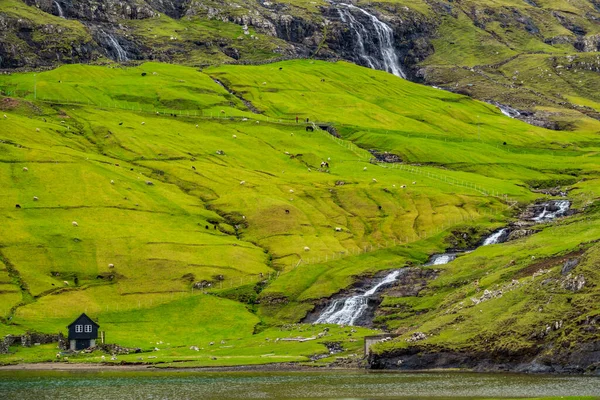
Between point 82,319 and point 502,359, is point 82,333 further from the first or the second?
point 502,359

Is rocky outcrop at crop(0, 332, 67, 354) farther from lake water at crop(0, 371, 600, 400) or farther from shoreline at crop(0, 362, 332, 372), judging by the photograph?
lake water at crop(0, 371, 600, 400)

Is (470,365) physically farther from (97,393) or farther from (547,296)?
(97,393)

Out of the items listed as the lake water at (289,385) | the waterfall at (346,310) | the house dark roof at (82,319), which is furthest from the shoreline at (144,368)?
the waterfall at (346,310)

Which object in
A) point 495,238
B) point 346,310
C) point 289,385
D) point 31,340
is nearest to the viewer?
point 289,385

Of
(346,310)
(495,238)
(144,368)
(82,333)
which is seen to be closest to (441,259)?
(495,238)

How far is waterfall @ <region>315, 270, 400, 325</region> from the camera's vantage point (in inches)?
6196

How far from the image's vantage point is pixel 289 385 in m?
106

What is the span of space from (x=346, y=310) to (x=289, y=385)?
54.0 meters

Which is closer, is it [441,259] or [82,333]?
[82,333]

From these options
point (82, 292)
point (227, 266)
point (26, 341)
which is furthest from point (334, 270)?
point (26, 341)

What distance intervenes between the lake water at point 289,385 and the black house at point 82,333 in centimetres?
2027

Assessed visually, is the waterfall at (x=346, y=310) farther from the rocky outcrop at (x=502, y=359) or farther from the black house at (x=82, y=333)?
the black house at (x=82, y=333)

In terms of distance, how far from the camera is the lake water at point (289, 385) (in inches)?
3716

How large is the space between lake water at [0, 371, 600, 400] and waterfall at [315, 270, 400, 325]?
1394 inches
